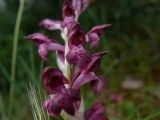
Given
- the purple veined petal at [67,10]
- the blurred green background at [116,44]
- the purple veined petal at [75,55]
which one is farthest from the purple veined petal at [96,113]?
the blurred green background at [116,44]

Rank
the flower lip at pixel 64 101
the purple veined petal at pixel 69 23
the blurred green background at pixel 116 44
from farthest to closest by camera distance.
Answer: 1. the blurred green background at pixel 116 44
2. the purple veined petal at pixel 69 23
3. the flower lip at pixel 64 101

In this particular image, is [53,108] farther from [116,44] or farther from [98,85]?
[116,44]

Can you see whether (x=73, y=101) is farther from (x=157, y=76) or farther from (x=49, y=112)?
(x=157, y=76)

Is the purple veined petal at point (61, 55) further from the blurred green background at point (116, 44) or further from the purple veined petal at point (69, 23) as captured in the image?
the blurred green background at point (116, 44)

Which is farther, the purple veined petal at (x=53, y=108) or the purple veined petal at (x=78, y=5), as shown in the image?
the purple veined petal at (x=78, y=5)

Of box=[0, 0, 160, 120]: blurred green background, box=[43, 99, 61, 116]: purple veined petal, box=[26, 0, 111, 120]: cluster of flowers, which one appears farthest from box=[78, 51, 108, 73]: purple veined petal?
box=[0, 0, 160, 120]: blurred green background

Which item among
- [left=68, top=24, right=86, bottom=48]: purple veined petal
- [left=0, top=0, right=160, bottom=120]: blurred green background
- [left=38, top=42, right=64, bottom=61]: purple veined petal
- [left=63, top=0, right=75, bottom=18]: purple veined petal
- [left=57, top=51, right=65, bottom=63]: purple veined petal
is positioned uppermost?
[left=63, top=0, right=75, bottom=18]: purple veined petal

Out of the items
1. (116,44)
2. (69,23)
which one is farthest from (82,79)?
(116,44)

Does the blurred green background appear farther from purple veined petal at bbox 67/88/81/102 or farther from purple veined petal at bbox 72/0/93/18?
purple veined petal at bbox 67/88/81/102
